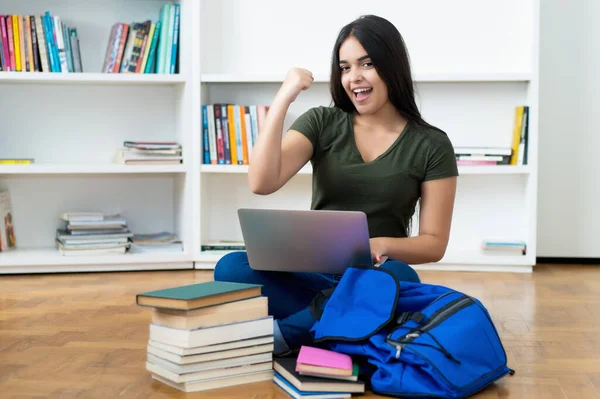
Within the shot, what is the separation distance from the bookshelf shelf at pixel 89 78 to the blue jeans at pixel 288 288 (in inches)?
69.6

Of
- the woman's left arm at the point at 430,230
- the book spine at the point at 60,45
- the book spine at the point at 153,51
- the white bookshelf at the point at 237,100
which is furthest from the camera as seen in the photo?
the white bookshelf at the point at 237,100

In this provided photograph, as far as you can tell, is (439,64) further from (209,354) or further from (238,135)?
(209,354)

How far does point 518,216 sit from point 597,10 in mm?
Result: 1077

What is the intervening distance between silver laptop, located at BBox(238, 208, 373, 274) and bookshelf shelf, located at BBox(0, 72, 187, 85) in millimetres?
1904

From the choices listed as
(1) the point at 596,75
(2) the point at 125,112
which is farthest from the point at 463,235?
(2) the point at 125,112

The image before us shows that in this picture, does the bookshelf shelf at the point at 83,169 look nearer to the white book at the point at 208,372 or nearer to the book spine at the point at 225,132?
the book spine at the point at 225,132

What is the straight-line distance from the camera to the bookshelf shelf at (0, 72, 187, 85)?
3.73m

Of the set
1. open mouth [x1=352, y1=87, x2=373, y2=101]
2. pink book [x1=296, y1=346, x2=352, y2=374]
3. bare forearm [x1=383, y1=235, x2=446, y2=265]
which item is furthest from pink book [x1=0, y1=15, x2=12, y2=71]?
pink book [x1=296, y1=346, x2=352, y2=374]

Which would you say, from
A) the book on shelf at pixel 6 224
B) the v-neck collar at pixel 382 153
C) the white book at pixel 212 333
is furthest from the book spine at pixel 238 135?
the white book at pixel 212 333

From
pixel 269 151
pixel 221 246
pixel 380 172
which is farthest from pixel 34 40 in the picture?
pixel 380 172

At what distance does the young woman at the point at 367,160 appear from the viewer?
7.32ft

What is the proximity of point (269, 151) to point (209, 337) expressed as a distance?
1.76 feet

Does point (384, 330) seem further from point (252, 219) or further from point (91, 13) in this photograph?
point (91, 13)

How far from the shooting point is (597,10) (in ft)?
13.6
